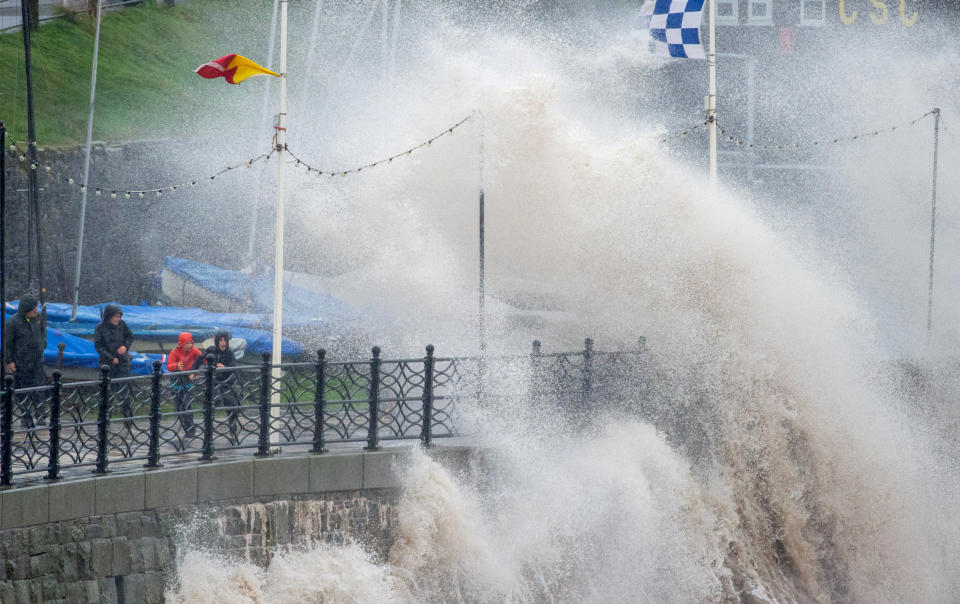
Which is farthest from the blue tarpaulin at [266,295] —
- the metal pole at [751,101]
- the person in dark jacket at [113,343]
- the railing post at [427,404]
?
the metal pole at [751,101]

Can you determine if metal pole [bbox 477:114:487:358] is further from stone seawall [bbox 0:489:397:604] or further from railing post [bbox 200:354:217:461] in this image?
railing post [bbox 200:354:217:461]

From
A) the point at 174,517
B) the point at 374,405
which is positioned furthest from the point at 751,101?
the point at 174,517

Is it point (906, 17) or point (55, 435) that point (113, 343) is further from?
point (906, 17)

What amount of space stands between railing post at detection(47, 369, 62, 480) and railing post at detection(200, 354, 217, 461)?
4.50 feet

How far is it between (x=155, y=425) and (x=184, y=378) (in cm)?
140

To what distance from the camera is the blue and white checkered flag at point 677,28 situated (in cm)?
1592

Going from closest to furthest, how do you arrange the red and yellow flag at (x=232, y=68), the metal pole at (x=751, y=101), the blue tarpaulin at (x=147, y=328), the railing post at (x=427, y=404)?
the railing post at (x=427, y=404), the red and yellow flag at (x=232, y=68), the blue tarpaulin at (x=147, y=328), the metal pole at (x=751, y=101)

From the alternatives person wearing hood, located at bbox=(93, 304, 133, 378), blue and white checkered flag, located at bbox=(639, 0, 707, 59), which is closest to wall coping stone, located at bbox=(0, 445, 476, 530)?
person wearing hood, located at bbox=(93, 304, 133, 378)

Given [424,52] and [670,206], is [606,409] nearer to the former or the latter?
[670,206]

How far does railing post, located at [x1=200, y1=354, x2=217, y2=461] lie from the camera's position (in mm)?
10859

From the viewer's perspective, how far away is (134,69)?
3080 centimetres

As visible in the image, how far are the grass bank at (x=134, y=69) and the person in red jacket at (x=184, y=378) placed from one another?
39.4ft

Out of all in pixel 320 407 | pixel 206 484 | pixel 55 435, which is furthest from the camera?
pixel 320 407

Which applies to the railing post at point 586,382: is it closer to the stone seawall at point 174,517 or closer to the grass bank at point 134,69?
the stone seawall at point 174,517
